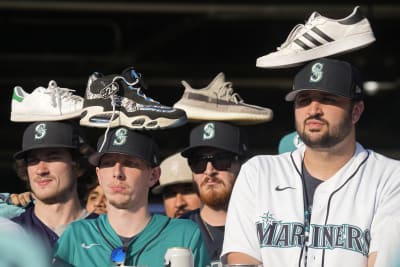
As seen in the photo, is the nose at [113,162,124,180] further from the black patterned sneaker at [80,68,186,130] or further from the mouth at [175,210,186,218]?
the mouth at [175,210,186,218]

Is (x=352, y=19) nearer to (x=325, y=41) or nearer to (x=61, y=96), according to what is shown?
(x=325, y=41)

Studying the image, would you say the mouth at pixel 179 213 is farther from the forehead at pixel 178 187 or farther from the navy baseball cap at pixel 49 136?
the navy baseball cap at pixel 49 136

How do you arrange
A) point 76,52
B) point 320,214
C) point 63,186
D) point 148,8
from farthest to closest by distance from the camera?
point 76,52 < point 148,8 < point 63,186 < point 320,214

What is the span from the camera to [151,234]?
5207mm

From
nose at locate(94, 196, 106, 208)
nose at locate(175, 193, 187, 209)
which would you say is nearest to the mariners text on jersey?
nose at locate(94, 196, 106, 208)

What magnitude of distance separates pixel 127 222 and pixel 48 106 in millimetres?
957

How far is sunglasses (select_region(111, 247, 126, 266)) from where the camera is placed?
16.4ft

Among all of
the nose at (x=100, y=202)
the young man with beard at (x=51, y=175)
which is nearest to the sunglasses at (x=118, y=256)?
the young man with beard at (x=51, y=175)

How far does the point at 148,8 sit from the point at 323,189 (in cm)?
730

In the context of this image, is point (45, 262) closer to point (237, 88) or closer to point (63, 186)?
point (63, 186)

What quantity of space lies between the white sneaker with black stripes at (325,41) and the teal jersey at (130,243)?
33.7 inches

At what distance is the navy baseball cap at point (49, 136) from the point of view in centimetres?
579

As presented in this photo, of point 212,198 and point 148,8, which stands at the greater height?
point 148,8

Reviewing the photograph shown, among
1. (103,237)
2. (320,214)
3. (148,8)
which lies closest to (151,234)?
(103,237)
